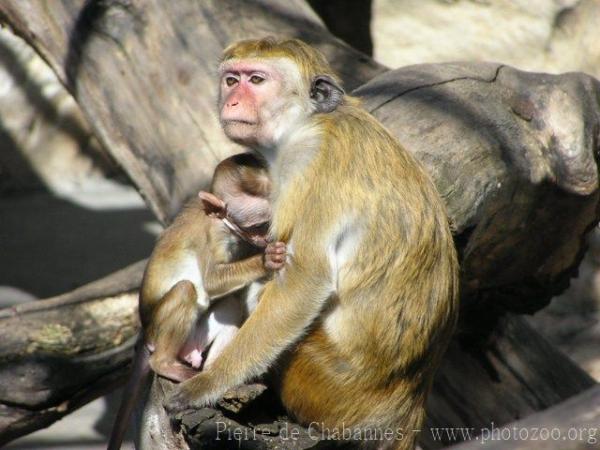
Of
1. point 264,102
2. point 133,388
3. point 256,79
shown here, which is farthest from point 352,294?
point 133,388

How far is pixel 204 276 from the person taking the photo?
4965 millimetres

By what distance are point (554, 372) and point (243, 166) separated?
90.4 inches

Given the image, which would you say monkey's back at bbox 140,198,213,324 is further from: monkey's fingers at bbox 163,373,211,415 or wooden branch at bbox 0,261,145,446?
wooden branch at bbox 0,261,145,446

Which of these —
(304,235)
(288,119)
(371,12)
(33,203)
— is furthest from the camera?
(33,203)

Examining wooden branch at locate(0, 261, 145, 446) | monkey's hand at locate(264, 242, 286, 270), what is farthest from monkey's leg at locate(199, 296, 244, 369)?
wooden branch at locate(0, 261, 145, 446)

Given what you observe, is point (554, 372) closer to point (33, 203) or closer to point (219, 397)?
point (219, 397)

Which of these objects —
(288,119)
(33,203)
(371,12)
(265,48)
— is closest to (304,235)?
(288,119)

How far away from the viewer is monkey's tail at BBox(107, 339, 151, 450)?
16.6 ft

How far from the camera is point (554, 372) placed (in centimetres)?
590

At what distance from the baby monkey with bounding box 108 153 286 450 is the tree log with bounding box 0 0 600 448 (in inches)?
10.2

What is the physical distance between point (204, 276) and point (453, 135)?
1410 millimetres

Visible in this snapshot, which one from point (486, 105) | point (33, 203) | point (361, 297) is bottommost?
point (33, 203)

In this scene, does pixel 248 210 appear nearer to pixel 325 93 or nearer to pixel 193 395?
pixel 325 93

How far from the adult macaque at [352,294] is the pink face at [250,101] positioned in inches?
8.6
